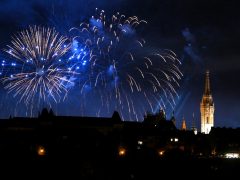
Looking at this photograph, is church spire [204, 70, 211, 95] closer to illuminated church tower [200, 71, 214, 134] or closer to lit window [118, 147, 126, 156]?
illuminated church tower [200, 71, 214, 134]

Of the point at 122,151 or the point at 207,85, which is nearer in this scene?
the point at 122,151

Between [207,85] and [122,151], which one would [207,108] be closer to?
[207,85]

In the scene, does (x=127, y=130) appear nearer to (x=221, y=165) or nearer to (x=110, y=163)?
(x=221, y=165)

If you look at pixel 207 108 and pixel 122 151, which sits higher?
pixel 207 108

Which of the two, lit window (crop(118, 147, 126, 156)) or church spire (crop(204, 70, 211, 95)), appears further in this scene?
church spire (crop(204, 70, 211, 95))

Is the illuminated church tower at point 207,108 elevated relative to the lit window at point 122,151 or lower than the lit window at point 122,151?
elevated

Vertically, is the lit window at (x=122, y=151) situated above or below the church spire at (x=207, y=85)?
below

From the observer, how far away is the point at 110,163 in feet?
194

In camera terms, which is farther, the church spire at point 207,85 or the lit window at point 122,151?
the church spire at point 207,85

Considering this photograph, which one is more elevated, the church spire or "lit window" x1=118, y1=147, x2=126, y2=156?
the church spire

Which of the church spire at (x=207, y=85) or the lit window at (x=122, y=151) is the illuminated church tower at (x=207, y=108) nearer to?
the church spire at (x=207, y=85)

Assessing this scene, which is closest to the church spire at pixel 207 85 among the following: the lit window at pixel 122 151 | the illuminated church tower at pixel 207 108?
the illuminated church tower at pixel 207 108

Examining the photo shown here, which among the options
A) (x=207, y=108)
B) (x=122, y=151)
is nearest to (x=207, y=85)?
(x=207, y=108)

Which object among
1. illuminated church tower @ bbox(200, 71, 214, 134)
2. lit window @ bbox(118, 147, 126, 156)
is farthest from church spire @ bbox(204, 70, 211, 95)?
lit window @ bbox(118, 147, 126, 156)
